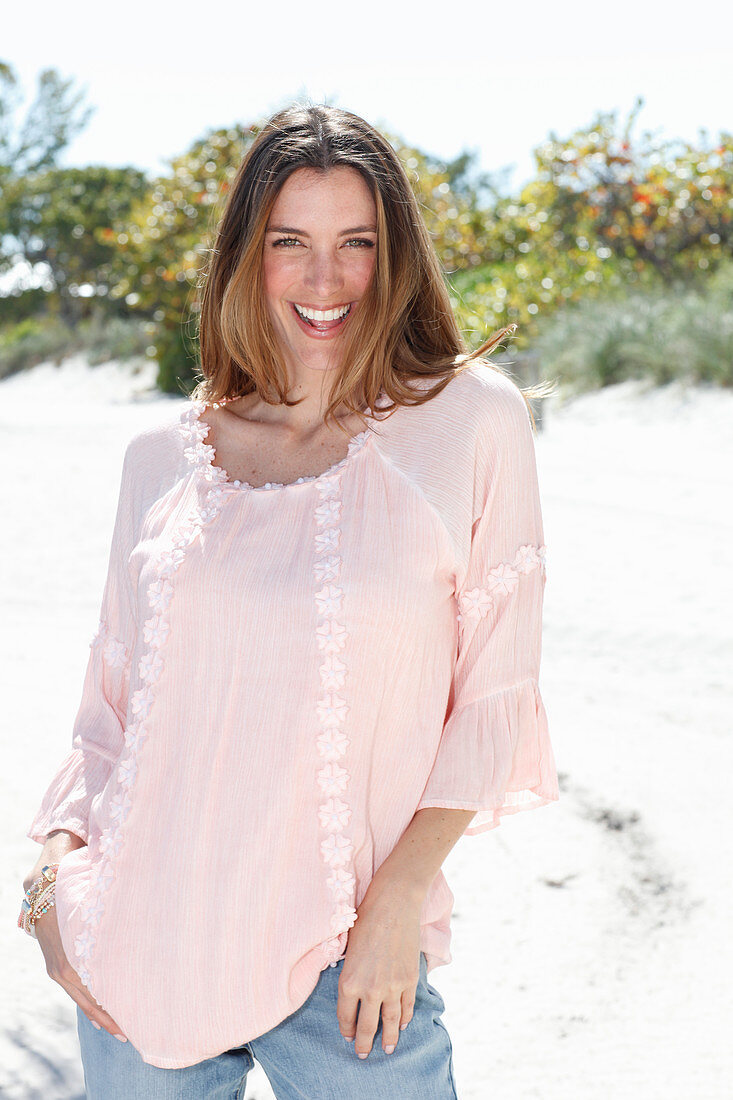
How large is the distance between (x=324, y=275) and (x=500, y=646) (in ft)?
2.19

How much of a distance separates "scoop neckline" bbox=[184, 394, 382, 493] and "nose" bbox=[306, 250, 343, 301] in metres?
0.21

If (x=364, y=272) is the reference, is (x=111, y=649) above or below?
below

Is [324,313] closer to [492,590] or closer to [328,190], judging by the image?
[328,190]

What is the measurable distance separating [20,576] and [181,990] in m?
5.86

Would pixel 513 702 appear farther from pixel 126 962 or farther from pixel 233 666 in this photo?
pixel 126 962

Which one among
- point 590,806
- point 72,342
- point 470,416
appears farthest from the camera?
point 72,342

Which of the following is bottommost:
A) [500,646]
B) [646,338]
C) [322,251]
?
[646,338]

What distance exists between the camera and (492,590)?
5.39 ft

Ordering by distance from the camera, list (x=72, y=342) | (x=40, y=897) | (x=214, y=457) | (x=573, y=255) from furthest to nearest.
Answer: (x=72, y=342)
(x=573, y=255)
(x=214, y=457)
(x=40, y=897)

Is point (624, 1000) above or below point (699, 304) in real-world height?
below

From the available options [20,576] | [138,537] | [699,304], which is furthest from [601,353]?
[138,537]

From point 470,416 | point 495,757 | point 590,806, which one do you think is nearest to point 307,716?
point 495,757

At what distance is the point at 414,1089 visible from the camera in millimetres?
1494

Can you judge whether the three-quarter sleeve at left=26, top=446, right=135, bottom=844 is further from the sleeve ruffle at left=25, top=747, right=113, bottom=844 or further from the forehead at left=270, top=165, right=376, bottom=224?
the forehead at left=270, top=165, right=376, bottom=224
